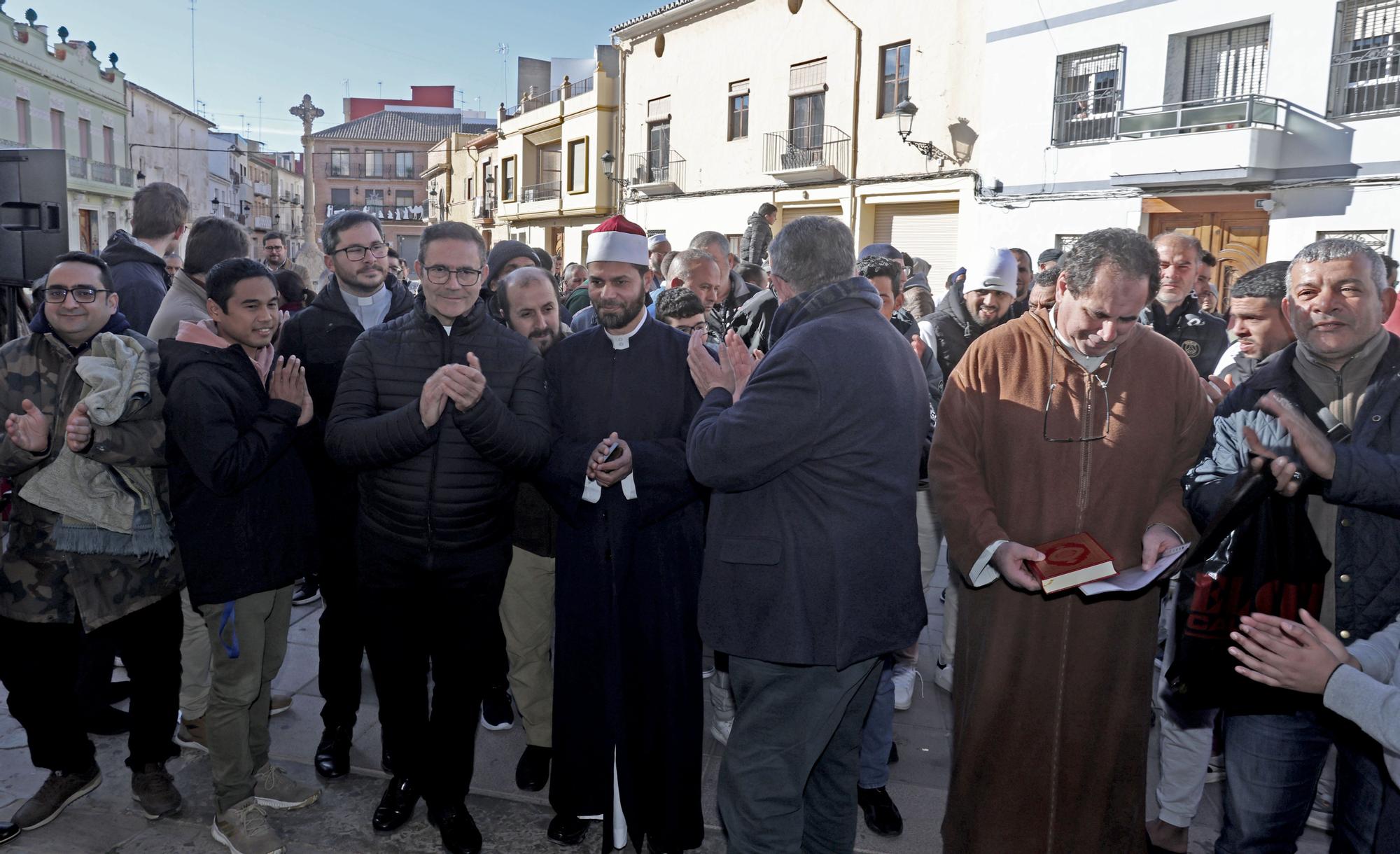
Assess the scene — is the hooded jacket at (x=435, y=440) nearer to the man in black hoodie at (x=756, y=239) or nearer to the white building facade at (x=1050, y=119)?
the man in black hoodie at (x=756, y=239)

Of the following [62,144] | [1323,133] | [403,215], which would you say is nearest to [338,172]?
[403,215]

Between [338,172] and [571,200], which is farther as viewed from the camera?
[338,172]

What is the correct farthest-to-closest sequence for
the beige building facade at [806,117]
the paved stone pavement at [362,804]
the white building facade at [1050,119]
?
the beige building facade at [806,117]
the white building facade at [1050,119]
the paved stone pavement at [362,804]

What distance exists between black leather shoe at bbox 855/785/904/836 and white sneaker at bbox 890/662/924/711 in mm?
799

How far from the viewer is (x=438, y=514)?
3.11 metres

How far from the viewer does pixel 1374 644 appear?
6.99 ft

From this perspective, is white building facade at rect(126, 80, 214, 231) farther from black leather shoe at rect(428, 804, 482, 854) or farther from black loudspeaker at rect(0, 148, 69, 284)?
black leather shoe at rect(428, 804, 482, 854)

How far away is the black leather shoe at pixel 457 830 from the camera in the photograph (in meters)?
3.16

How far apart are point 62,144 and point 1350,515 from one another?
37.4 metres

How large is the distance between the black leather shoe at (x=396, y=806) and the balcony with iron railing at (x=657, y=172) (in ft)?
69.1

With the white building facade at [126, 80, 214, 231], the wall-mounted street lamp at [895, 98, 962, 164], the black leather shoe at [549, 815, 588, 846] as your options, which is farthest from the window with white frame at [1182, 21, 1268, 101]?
the white building facade at [126, 80, 214, 231]

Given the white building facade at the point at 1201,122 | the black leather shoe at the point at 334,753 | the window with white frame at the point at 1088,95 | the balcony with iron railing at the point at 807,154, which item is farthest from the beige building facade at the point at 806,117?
the black leather shoe at the point at 334,753

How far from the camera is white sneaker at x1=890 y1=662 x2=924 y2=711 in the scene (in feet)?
13.8

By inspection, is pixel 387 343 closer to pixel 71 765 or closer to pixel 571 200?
pixel 71 765
